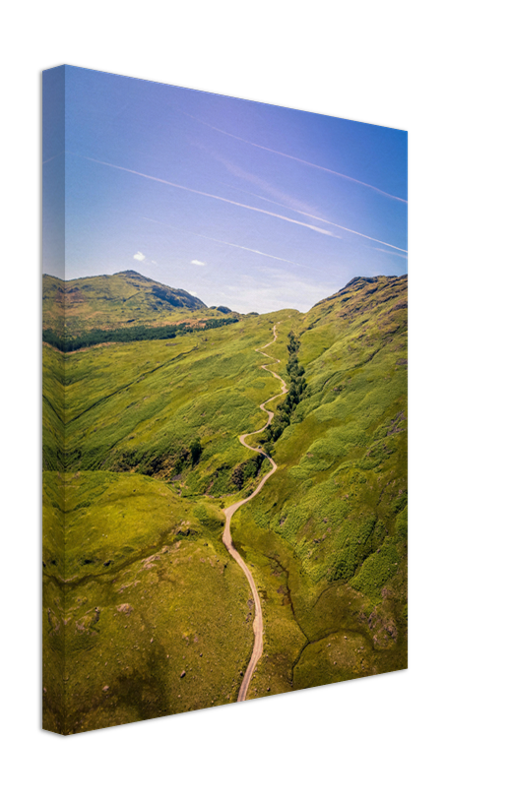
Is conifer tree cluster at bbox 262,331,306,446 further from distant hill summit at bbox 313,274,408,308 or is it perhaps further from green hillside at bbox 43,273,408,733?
distant hill summit at bbox 313,274,408,308

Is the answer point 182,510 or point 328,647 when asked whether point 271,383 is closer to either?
point 182,510

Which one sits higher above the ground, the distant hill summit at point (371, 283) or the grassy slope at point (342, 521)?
the distant hill summit at point (371, 283)

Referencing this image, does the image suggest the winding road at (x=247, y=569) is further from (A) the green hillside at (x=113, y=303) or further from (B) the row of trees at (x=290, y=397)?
(A) the green hillside at (x=113, y=303)

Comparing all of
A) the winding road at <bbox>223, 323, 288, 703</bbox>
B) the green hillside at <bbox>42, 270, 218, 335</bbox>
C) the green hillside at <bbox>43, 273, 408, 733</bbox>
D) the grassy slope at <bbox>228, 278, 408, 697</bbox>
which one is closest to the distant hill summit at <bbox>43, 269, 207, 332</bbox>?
the green hillside at <bbox>42, 270, 218, 335</bbox>

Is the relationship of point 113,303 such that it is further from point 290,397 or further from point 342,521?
point 342,521

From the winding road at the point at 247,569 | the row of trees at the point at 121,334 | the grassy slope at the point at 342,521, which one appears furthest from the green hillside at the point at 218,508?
the row of trees at the point at 121,334

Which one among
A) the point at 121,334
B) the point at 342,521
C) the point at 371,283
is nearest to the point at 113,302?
the point at 121,334

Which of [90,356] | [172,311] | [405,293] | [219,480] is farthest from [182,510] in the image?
[405,293]
